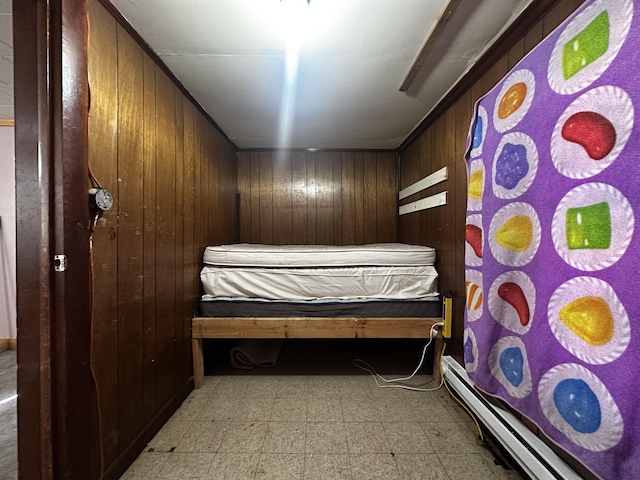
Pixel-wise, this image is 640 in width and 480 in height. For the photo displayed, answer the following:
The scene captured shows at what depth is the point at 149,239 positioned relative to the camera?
4.45 feet

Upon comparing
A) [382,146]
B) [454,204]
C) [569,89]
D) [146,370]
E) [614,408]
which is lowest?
[146,370]

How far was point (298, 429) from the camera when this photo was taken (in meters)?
1.41

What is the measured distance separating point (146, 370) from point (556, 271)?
1788 mm

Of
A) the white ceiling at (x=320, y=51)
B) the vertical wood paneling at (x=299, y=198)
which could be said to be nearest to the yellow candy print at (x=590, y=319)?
the white ceiling at (x=320, y=51)

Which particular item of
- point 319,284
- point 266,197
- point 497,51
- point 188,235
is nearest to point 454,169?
point 497,51

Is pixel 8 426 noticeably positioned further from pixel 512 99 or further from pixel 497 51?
pixel 497 51

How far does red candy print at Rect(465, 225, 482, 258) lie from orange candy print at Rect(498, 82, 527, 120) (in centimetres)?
48

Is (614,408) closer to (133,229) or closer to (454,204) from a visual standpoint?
(454,204)

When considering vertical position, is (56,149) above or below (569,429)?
above

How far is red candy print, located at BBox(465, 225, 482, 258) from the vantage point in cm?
121

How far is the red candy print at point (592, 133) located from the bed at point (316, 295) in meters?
1.24

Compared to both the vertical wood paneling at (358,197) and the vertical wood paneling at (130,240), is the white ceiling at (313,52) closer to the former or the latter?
the vertical wood paneling at (130,240)

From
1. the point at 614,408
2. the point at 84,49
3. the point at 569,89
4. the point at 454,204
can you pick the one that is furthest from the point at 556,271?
the point at 84,49

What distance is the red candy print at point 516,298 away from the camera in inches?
36.9
